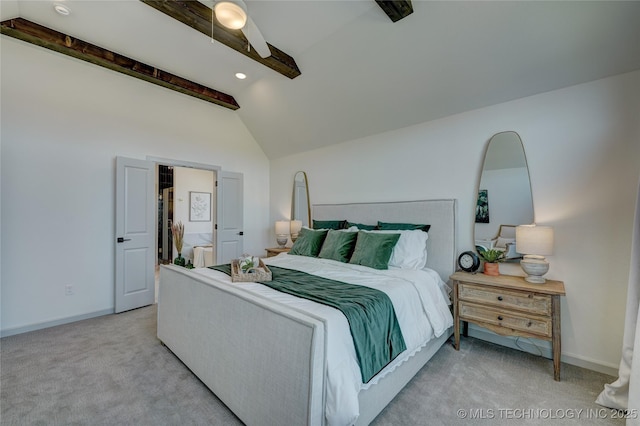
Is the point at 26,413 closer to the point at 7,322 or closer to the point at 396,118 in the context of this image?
the point at 7,322

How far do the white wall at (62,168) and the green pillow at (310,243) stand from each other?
2460 millimetres

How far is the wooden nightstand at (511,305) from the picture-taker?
7.04 feet

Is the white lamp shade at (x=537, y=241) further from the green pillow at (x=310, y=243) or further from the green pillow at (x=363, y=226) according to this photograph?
the green pillow at (x=310, y=243)

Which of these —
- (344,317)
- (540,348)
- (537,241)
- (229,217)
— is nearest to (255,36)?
(344,317)

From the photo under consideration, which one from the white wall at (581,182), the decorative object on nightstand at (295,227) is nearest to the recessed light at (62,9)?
the decorative object on nightstand at (295,227)

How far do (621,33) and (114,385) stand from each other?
4649mm

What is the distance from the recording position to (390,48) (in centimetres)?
273

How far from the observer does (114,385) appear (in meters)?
2.05

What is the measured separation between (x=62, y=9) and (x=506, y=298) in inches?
195

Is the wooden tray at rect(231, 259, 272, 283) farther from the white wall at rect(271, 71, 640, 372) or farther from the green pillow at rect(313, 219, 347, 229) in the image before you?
the white wall at rect(271, 71, 640, 372)

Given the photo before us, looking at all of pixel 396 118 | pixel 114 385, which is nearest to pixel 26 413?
pixel 114 385

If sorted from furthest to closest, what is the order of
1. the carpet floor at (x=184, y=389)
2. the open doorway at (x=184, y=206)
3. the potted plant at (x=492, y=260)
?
the open doorway at (x=184, y=206)
the potted plant at (x=492, y=260)
the carpet floor at (x=184, y=389)

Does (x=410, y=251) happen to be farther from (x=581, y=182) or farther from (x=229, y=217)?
(x=229, y=217)

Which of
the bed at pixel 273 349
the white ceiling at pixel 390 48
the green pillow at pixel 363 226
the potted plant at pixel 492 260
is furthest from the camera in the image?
the green pillow at pixel 363 226
